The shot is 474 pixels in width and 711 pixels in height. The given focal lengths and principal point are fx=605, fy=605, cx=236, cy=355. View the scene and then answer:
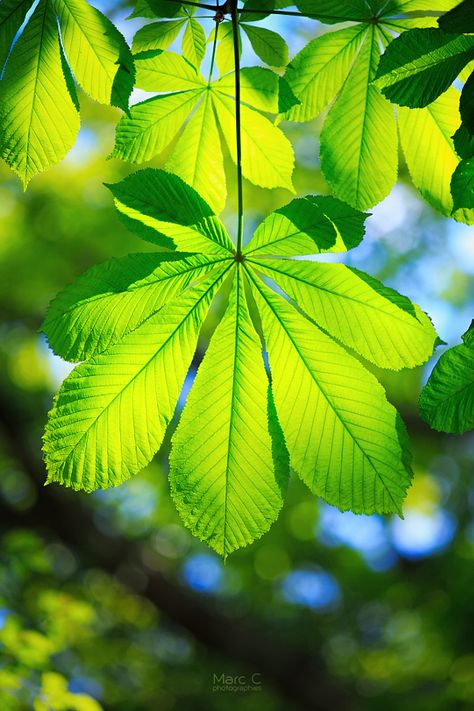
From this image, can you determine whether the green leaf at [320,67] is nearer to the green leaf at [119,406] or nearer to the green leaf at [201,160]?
the green leaf at [201,160]

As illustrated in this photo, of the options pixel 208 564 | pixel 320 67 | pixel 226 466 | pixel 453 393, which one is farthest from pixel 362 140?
pixel 208 564

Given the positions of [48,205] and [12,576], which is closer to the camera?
[12,576]

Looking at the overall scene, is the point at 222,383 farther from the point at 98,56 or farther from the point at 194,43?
the point at 194,43

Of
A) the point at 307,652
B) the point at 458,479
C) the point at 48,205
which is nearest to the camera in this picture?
the point at 307,652

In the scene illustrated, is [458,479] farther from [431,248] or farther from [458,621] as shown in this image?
[458,621]

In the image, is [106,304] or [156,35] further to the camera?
[156,35]

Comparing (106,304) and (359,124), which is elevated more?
(359,124)

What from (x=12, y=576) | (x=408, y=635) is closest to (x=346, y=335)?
(x=12, y=576)
